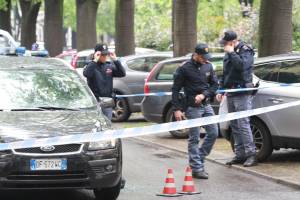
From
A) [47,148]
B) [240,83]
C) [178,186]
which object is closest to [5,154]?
[47,148]

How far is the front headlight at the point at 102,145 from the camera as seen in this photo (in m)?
8.37

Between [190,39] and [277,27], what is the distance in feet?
14.6

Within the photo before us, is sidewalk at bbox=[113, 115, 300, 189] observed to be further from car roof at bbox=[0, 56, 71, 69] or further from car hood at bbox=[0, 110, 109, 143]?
car roof at bbox=[0, 56, 71, 69]

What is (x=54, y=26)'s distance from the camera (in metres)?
31.7

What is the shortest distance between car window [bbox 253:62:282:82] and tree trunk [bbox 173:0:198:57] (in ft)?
24.5

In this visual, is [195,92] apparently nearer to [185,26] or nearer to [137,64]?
[137,64]

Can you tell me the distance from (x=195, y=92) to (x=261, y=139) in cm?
159

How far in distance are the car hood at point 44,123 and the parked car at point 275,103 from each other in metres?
3.17

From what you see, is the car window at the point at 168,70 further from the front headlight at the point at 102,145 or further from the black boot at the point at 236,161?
the front headlight at the point at 102,145

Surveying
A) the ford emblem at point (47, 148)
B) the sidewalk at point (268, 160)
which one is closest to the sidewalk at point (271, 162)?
the sidewalk at point (268, 160)

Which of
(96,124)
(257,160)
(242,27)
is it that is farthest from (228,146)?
(242,27)

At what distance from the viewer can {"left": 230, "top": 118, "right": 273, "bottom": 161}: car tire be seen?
447 inches

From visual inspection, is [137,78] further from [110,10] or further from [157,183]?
[110,10]

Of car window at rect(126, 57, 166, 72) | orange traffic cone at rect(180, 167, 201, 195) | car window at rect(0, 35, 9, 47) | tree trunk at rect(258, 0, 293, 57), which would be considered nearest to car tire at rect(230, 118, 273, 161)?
orange traffic cone at rect(180, 167, 201, 195)
